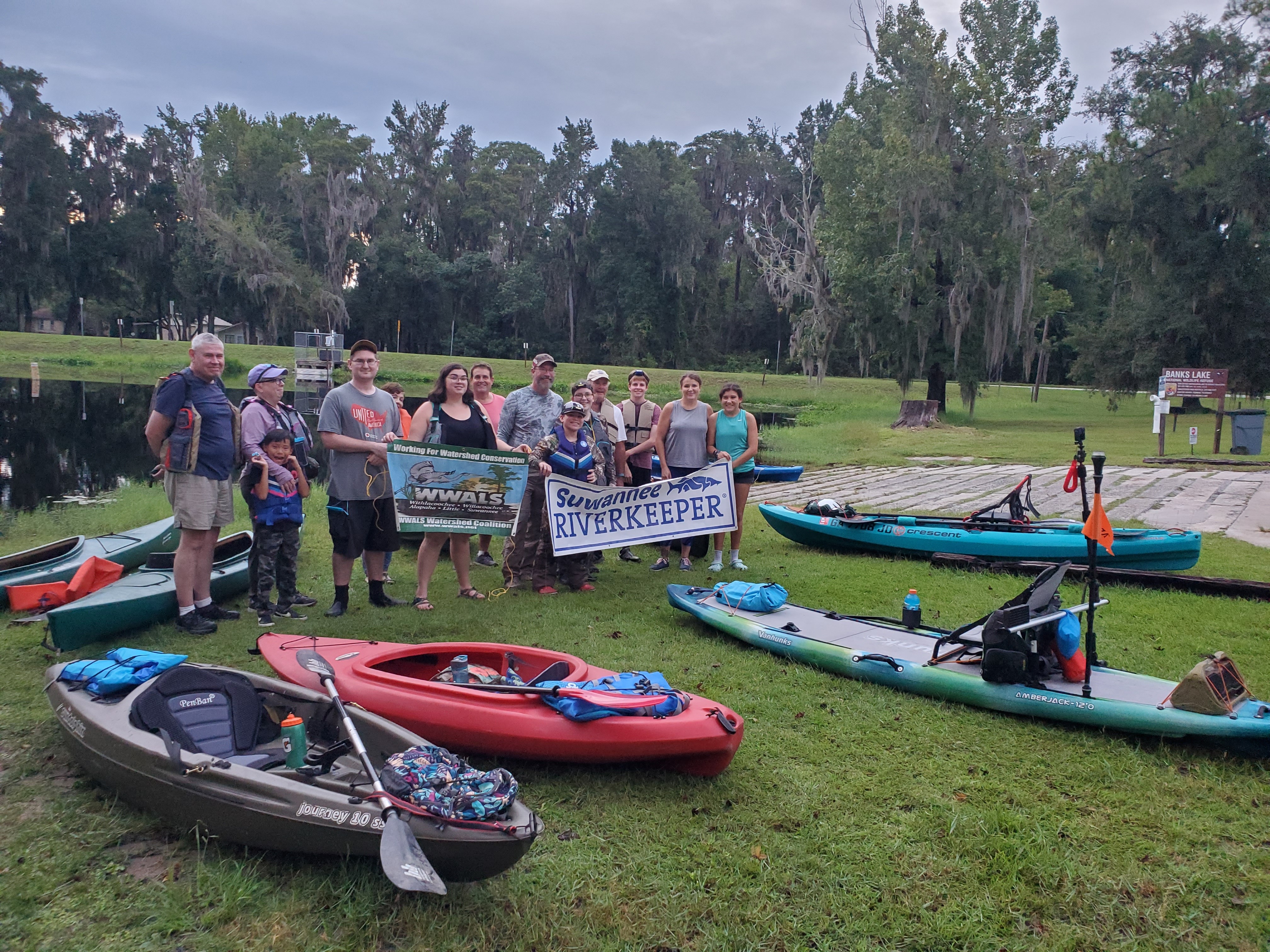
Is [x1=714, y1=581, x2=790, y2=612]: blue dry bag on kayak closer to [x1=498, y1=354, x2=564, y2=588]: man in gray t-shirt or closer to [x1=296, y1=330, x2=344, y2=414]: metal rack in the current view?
[x1=498, y1=354, x2=564, y2=588]: man in gray t-shirt

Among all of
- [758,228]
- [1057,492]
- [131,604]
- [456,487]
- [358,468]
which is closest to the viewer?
[131,604]

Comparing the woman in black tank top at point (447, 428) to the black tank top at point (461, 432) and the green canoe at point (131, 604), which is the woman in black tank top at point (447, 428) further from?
the green canoe at point (131, 604)

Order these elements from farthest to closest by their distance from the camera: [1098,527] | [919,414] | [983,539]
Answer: [919,414] < [983,539] < [1098,527]

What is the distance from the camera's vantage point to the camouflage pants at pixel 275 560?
20.9 feet

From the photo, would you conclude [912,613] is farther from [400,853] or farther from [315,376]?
[315,376]

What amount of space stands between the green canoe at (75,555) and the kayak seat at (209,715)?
356 centimetres

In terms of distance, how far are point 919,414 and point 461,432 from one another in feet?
70.0

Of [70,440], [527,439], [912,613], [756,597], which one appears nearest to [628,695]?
[756,597]

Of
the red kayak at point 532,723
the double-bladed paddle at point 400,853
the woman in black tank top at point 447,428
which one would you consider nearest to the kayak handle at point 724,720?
the red kayak at point 532,723

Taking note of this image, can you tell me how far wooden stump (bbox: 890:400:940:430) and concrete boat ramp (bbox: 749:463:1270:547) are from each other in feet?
26.7

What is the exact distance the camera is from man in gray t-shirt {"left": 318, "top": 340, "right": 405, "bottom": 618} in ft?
20.4

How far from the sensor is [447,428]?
6.77m

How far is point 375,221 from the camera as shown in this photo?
6125cm

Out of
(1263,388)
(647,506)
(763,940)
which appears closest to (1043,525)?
(647,506)
